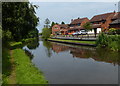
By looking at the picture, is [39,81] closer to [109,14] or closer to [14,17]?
[14,17]

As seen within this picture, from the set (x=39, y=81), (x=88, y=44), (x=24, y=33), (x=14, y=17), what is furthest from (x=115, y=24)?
(x=39, y=81)

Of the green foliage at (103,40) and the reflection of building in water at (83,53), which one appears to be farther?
the green foliage at (103,40)

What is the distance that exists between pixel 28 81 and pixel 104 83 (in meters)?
5.63

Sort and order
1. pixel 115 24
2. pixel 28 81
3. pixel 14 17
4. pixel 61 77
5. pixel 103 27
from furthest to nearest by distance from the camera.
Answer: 1. pixel 103 27
2. pixel 115 24
3. pixel 14 17
4. pixel 61 77
5. pixel 28 81

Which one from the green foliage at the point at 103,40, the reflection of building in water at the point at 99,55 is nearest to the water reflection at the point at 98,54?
the reflection of building in water at the point at 99,55

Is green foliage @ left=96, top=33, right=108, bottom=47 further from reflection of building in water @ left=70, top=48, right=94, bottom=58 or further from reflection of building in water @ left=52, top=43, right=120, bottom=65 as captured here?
reflection of building in water @ left=70, top=48, right=94, bottom=58

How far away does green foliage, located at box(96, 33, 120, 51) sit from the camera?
27.6 meters

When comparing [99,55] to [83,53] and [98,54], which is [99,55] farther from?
[83,53]

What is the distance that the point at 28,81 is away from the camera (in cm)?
1084

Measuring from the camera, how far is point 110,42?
2930 cm

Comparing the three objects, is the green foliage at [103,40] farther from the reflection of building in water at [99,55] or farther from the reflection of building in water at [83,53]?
the reflection of building in water at [83,53]

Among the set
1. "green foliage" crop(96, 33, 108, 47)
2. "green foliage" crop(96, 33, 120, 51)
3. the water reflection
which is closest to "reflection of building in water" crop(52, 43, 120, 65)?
the water reflection

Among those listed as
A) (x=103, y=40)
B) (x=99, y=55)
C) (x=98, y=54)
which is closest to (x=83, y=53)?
(x=98, y=54)

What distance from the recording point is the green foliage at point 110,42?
90.5 ft
